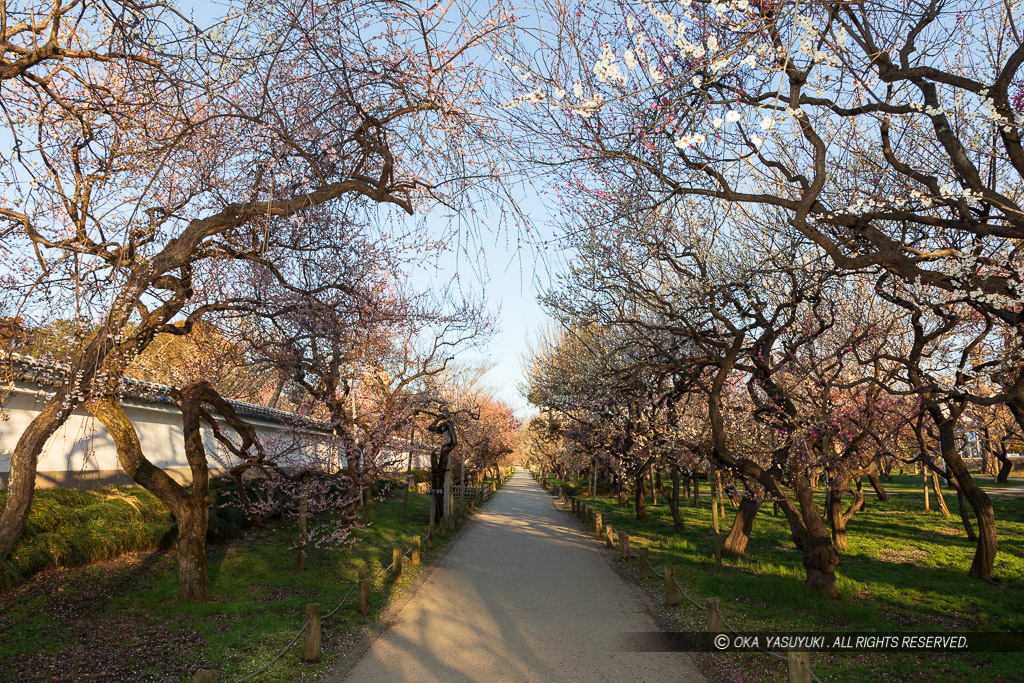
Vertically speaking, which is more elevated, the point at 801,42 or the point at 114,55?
the point at 801,42

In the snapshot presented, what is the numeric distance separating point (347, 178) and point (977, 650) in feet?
31.0

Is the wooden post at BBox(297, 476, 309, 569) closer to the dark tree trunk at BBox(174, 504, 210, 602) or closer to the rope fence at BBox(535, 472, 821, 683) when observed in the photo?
the dark tree trunk at BBox(174, 504, 210, 602)

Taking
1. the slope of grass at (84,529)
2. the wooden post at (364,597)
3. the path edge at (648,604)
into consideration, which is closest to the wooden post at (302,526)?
the slope of grass at (84,529)

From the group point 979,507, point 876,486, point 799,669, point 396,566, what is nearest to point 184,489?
point 396,566

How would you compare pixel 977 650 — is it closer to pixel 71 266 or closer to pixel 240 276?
pixel 71 266

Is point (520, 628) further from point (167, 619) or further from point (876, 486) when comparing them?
point (876, 486)

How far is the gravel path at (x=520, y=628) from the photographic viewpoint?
7051mm

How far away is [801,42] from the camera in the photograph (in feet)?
17.2

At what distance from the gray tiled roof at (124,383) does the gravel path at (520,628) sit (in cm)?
474

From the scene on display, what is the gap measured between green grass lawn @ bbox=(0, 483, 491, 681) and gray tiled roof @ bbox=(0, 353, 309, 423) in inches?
114

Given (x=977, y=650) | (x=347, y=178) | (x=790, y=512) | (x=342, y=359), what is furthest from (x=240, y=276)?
(x=977, y=650)

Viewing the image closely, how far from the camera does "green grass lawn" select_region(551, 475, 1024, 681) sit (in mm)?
7523

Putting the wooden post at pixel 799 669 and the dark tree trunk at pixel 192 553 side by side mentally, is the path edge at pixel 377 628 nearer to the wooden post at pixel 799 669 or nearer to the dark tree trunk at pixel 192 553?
the dark tree trunk at pixel 192 553

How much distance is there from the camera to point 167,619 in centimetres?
866
